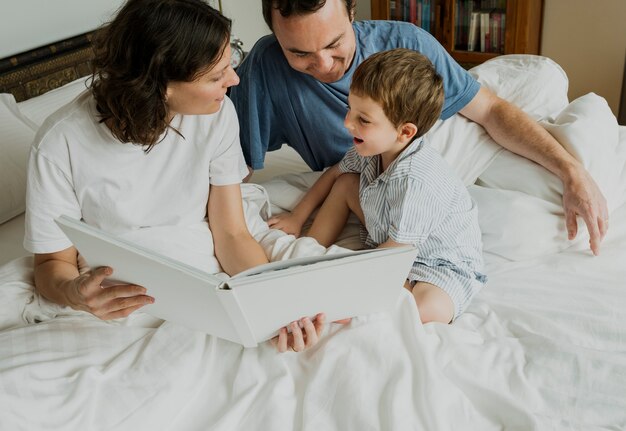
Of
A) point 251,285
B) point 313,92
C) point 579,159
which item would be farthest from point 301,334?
point 579,159

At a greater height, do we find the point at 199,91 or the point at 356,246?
the point at 199,91

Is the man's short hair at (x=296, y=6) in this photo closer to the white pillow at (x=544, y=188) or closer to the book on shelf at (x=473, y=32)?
the white pillow at (x=544, y=188)

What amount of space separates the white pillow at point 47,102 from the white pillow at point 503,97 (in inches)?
45.3

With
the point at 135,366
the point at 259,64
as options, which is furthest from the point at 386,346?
the point at 259,64

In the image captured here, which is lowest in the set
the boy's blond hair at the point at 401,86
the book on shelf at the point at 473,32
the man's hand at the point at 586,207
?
the book on shelf at the point at 473,32

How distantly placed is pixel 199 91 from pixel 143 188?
26 cm

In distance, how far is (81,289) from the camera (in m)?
1.19

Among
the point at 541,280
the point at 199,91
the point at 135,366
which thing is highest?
the point at 199,91

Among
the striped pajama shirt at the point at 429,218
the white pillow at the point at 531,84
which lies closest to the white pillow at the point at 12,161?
the striped pajama shirt at the point at 429,218

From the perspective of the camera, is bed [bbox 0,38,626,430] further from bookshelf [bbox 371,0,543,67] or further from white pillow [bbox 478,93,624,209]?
bookshelf [bbox 371,0,543,67]

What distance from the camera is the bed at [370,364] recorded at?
1.12m

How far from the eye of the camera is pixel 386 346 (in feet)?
4.01

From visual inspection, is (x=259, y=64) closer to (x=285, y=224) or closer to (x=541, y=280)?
(x=285, y=224)

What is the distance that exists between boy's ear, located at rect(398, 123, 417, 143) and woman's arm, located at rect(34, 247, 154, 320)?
0.65m
